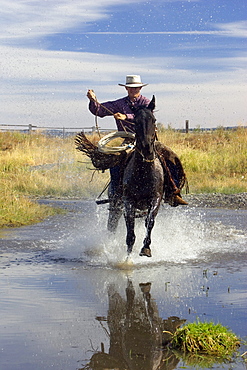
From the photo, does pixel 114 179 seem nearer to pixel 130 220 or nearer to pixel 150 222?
pixel 130 220

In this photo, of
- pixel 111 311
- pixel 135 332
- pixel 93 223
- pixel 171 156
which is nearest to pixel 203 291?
pixel 111 311

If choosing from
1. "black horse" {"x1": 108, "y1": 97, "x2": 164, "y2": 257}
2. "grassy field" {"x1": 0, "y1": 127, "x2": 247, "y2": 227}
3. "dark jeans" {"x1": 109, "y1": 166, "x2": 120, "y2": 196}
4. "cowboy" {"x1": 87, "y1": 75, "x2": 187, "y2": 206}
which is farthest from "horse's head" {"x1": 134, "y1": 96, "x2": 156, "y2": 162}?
"grassy field" {"x1": 0, "y1": 127, "x2": 247, "y2": 227}

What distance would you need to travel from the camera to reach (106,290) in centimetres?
757

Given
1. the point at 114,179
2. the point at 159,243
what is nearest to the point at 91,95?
the point at 114,179

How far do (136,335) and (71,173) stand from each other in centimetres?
1988

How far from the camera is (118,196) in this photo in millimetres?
10289

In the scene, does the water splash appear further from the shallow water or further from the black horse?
the black horse

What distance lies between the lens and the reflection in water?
495cm

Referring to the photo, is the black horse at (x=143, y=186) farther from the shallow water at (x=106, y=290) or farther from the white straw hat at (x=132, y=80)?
the white straw hat at (x=132, y=80)

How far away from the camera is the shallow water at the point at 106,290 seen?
5.26m

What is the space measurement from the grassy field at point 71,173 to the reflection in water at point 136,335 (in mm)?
6814

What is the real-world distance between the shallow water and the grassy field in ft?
8.41

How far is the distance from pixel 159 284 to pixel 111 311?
4.39 feet

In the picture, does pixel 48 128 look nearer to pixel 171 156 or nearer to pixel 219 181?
pixel 219 181
